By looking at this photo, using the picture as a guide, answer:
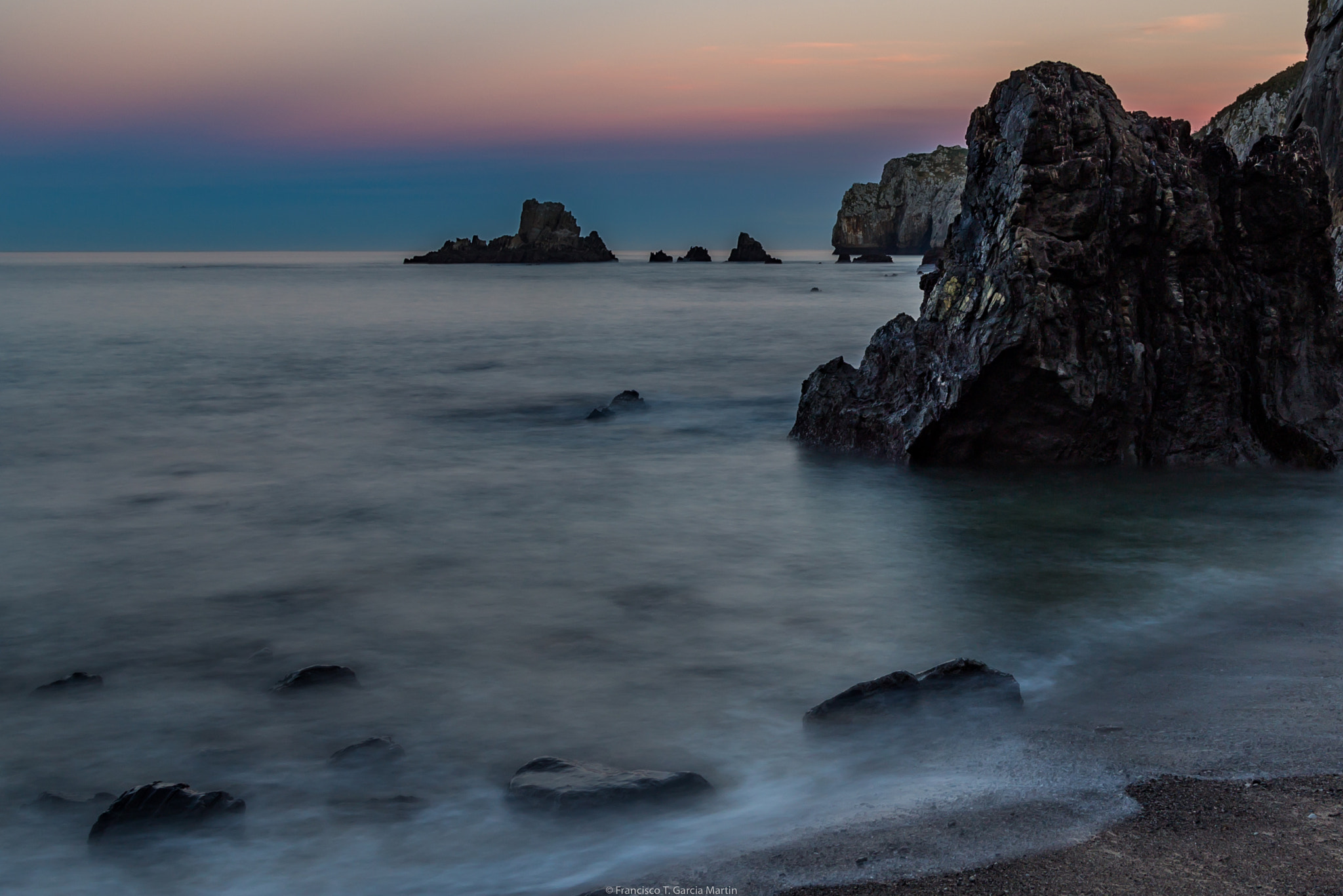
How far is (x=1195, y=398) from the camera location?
9273 millimetres

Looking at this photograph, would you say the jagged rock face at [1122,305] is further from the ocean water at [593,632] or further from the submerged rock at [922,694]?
the submerged rock at [922,694]

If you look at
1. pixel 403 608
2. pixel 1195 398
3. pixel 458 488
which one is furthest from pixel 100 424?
pixel 1195 398

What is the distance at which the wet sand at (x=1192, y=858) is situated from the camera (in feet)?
9.36

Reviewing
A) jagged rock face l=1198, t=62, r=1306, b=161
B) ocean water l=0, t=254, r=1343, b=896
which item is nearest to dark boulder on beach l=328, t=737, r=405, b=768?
ocean water l=0, t=254, r=1343, b=896

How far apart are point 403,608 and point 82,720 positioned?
1.82 metres

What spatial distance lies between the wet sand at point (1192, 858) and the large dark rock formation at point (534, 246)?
12128 cm

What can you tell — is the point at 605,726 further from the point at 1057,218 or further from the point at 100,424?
the point at 100,424

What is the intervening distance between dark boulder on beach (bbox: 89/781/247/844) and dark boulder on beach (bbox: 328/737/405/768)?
467mm

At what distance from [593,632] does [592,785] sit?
6.71 feet

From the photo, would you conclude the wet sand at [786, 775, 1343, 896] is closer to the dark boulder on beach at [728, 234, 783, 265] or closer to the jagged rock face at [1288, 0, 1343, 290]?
the jagged rock face at [1288, 0, 1343, 290]

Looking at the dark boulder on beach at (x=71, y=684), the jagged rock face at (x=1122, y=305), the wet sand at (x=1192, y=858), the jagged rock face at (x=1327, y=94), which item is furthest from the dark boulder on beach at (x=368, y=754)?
the jagged rock face at (x=1327, y=94)

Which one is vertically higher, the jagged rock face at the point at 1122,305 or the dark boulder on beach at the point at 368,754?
the jagged rock face at the point at 1122,305

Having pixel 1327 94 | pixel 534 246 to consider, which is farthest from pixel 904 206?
pixel 1327 94

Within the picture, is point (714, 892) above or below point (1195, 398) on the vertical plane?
below
